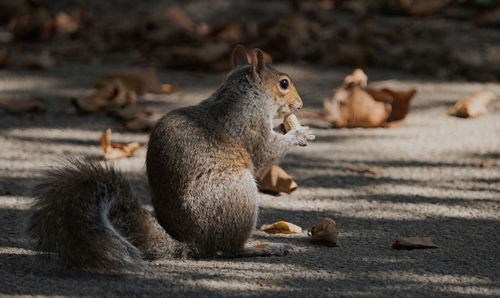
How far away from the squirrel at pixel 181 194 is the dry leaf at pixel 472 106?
7.30 feet

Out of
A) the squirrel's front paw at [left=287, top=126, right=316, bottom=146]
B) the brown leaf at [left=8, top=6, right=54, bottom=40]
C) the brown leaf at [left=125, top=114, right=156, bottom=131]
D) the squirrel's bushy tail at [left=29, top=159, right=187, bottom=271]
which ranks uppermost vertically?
the brown leaf at [left=8, top=6, right=54, bottom=40]

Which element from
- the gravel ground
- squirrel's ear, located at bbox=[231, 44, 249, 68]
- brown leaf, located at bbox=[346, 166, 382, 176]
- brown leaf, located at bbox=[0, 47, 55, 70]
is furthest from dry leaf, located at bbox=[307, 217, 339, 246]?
brown leaf, located at bbox=[0, 47, 55, 70]

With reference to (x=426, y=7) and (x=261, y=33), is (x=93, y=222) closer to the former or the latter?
(x=261, y=33)

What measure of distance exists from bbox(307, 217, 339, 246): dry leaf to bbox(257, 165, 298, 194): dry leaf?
2.05ft

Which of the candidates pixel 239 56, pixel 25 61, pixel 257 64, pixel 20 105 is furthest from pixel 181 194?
pixel 25 61

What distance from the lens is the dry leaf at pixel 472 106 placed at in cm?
497

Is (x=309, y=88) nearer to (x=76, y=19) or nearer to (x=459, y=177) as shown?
(x=459, y=177)

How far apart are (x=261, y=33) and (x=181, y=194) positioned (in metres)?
4.32

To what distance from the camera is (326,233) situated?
9.85 ft

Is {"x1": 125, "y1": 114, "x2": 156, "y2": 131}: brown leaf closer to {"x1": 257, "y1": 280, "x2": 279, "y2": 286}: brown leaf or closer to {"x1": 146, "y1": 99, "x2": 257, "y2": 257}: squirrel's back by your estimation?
{"x1": 146, "y1": 99, "x2": 257, "y2": 257}: squirrel's back

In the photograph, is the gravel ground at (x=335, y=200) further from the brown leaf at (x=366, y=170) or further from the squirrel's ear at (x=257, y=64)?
the squirrel's ear at (x=257, y=64)

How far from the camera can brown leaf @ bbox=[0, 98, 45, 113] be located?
494 cm

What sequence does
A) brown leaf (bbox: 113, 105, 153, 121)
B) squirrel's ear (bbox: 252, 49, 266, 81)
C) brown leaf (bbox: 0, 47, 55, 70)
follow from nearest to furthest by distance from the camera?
squirrel's ear (bbox: 252, 49, 266, 81) → brown leaf (bbox: 113, 105, 153, 121) → brown leaf (bbox: 0, 47, 55, 70)

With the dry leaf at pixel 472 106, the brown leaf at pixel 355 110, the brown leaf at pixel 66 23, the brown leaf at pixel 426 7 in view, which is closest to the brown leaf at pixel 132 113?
the brown leaf at pixel 355 110
